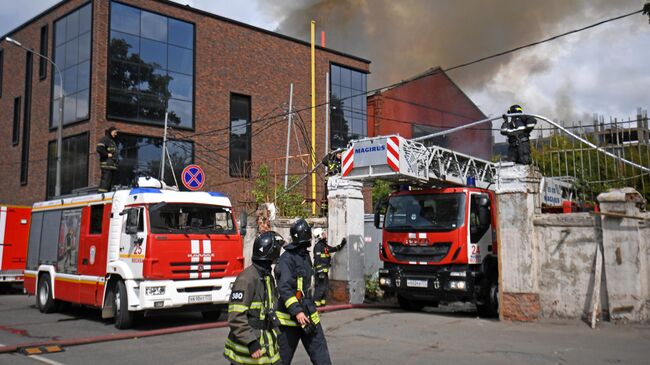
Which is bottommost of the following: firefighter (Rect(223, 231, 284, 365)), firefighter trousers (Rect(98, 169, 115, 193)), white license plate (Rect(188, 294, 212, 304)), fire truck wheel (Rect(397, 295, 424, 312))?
fire truck wheel (Rect(397, 295, 424, 312))

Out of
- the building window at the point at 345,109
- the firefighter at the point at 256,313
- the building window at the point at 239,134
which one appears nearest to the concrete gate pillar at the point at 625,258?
the firefighter at the point at 256,313

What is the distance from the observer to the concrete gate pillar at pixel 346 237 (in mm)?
13883

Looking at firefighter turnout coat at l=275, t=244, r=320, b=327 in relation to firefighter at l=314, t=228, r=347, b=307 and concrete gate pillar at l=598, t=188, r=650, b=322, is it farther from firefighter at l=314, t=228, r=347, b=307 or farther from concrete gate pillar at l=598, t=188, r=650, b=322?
firefighter at l=314, t=228, r=347, b=307

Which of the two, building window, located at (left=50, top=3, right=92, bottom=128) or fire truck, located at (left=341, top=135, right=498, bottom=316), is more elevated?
building window, located at (left=50, top=3, right=92, bottom=128)

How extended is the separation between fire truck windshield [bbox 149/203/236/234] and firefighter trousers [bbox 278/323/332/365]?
19.3 ft

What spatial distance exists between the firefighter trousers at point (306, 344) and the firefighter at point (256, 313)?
1.72ft

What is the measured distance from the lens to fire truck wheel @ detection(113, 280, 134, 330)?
10602 mm

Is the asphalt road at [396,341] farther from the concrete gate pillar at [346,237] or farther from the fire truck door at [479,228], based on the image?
the concrete gate pillar at [346,237]

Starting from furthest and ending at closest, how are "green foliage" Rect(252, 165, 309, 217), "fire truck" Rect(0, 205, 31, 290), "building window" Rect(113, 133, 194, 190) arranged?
"building window" Rect(113, 133, 194, 190)
"green foliage" Rect(252, 165, 309, 217)
"fire truck" Rect(0, 205, 31, 290)

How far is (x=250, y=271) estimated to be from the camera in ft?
16.0

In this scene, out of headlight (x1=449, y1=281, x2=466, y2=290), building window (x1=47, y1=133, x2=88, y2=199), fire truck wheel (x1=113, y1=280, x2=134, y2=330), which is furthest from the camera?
building window (x1=47, y1=133, x2=88, y2=199)

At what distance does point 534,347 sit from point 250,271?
537cm

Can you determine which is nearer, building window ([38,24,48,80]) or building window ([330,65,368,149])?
building window ([38,24,48,80])

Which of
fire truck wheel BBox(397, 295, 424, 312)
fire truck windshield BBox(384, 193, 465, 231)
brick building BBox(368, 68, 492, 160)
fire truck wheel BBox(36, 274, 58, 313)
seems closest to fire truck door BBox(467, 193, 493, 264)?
fire truck windshield BBox(384, 193, 465, 231)
